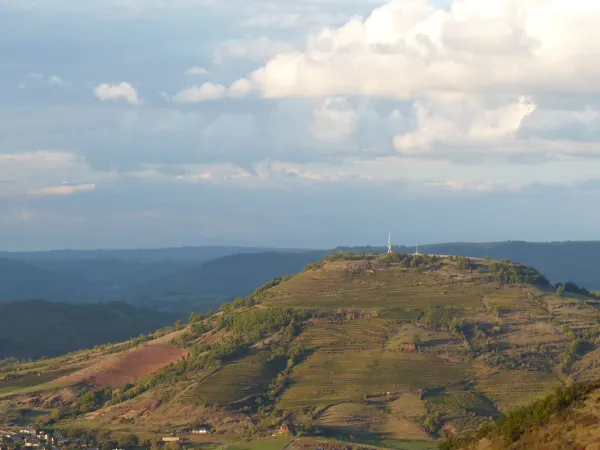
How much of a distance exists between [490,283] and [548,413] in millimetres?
97075

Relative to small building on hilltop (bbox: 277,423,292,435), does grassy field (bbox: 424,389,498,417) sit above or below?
above

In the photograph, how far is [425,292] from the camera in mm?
153625

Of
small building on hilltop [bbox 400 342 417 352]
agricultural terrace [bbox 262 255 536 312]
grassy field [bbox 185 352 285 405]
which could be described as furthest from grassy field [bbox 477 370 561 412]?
grassy field [bbox 185 352 285 405]

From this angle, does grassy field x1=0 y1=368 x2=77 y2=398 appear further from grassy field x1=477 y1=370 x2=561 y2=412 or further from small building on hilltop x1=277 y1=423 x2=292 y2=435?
grassy field x1=477 y1=370 x2=561 y2=412

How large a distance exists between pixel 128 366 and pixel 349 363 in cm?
2939

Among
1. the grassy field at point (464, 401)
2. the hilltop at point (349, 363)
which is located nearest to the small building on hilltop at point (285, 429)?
the hilltop at point (349, 363)

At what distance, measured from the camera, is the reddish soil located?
459ft

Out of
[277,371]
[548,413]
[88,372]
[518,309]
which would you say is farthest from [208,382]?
[548,413]

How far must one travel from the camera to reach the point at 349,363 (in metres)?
134

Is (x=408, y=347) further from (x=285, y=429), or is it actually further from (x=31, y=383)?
(x=31, y=383)

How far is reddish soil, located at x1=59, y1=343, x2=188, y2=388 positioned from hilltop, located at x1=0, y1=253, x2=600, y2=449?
268 mm

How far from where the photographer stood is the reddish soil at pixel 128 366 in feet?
459

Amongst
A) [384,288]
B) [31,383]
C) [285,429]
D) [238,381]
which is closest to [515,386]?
[285,429]

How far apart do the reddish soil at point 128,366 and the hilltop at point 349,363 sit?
0.27 meters
